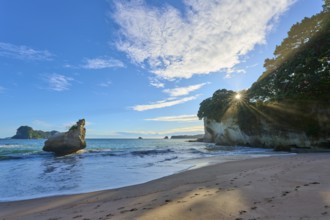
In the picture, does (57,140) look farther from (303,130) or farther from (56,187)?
(303,130)

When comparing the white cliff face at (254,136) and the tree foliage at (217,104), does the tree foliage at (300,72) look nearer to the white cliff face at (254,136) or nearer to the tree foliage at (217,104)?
the white cliff face at (254,136)

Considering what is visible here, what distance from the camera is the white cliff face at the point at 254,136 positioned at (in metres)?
30.7

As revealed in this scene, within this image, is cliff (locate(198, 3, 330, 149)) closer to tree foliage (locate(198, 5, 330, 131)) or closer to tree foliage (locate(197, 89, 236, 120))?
tree foliage (locate(198, 5, 330, 131))

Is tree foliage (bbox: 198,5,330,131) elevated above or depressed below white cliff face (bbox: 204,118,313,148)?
above

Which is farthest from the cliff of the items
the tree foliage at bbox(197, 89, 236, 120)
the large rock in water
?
the large rock in water

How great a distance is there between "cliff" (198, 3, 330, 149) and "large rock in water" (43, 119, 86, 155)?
2659cm

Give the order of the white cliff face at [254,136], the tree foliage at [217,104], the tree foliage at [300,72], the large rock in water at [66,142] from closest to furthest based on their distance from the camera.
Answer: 1. the tree foliage at [300,72]
2. the white cliff face at [254,136]
3. the large rock in water at [66,142]
4. the tree foliage at [217,104]

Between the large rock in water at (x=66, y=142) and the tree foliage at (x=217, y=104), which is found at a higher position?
the tree foliage at (x=217, y=104)

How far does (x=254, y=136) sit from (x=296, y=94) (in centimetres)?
1604

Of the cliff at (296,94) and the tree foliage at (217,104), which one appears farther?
the tree foliage at (217,104)

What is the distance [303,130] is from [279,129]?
4.90 meters

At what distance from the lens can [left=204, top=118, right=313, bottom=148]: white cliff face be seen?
30703 mm

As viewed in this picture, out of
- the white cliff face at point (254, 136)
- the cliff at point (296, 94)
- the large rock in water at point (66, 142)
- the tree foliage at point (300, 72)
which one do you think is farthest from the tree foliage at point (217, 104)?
the large rock in water at point (66, 142)

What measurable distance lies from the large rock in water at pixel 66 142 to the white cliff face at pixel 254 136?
27.9 meters
